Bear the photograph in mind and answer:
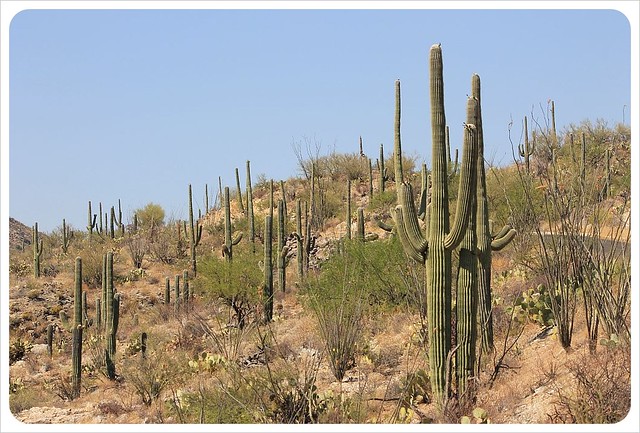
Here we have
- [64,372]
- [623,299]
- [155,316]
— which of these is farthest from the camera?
[155,316]

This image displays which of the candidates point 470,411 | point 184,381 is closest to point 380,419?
point 470,411

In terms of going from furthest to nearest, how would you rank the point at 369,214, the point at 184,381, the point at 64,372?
the point at 369,214, the point at 64,372, the point at 184,381

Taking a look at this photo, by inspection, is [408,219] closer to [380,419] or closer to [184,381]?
[380,419]

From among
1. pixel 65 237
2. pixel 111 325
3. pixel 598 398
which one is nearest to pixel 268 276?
pixel 111 325

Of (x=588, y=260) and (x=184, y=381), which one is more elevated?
(x=588, y=260)

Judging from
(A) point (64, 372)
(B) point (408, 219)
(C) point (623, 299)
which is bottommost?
(A) point (64, 372)

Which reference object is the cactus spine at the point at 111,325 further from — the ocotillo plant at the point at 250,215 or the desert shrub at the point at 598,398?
the desert shrub at the point at 598,398

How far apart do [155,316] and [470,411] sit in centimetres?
1695

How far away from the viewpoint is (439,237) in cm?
977

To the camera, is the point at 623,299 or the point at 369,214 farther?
the point at 369,214

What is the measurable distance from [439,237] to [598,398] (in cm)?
249

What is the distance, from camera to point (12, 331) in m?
25.4

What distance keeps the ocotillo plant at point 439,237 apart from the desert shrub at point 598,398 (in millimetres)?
1391

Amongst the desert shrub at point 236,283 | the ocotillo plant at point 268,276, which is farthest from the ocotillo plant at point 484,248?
the desert shrub at point 236,283
